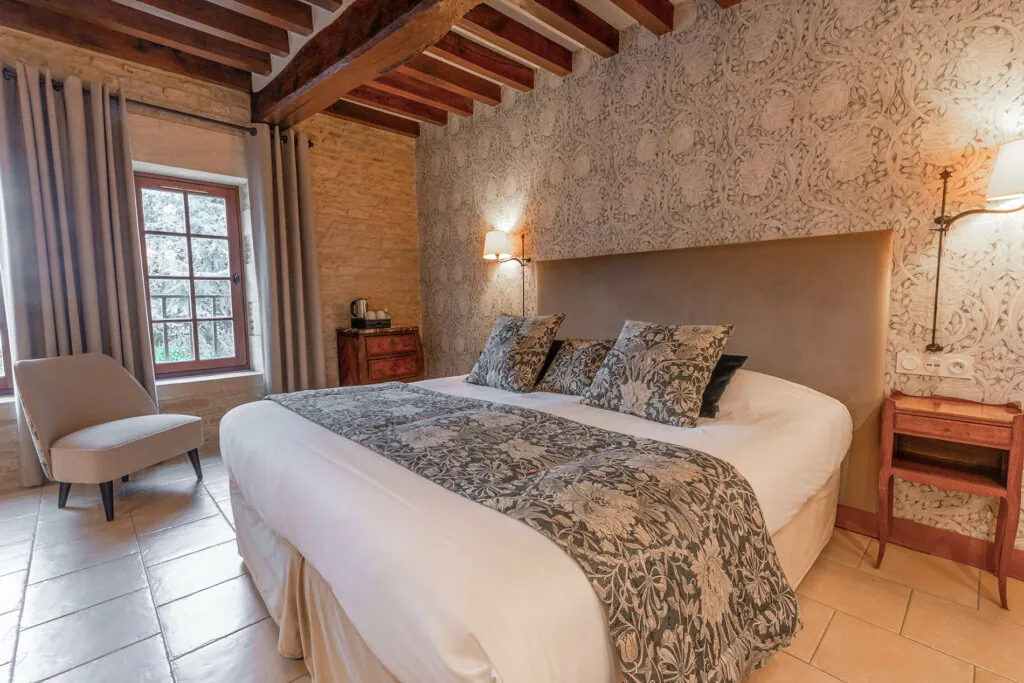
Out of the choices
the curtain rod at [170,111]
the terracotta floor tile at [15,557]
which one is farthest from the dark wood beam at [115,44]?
the terracotta floor tile at [15,557]

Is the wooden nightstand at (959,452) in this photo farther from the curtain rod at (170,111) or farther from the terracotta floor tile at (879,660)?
the curtain rod at (170,111)

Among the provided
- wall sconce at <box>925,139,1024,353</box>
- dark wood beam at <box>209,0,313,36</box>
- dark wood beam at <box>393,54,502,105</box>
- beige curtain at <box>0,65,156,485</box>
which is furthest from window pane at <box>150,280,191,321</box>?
wall sconce at <box>925,139,1024,353</box>

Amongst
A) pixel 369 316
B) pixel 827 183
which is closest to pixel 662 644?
pixel 827 183

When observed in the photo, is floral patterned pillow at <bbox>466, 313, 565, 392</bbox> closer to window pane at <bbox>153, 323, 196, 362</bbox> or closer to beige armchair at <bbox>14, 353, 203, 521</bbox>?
beige armchair at <bbox>14, 353, 203, 521</bbox>

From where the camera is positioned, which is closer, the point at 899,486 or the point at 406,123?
the point at 899,486

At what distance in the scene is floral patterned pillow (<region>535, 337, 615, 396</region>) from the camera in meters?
2.45

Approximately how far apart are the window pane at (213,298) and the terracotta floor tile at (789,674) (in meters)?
3.98

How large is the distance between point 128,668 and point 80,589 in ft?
2.13

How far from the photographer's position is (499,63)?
3.13 metres

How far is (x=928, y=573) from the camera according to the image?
1902 millimetres

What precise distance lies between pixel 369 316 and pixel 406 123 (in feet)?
5.95

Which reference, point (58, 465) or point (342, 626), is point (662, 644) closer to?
point (342, 626)

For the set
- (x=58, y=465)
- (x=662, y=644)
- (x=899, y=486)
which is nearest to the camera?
(x=662, y=644)

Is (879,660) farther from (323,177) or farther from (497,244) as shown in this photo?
(323,177)
